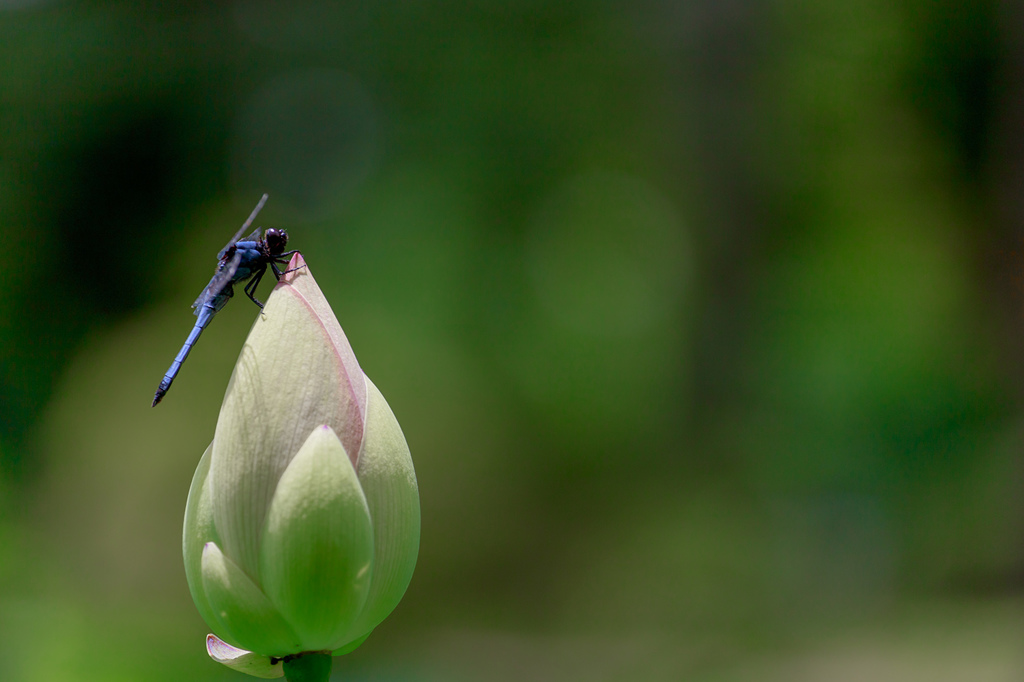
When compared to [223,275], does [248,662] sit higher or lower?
lower

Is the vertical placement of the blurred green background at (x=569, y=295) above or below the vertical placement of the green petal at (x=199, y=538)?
above

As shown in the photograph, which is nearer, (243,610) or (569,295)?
(243,610)

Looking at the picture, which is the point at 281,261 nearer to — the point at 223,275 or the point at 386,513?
the point at 223,275

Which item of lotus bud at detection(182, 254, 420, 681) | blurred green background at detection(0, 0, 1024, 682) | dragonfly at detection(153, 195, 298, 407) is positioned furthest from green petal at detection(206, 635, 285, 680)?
blurred green background at detection(0, 0, 1024, 682)

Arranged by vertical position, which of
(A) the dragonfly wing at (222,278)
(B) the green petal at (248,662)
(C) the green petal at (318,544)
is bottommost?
(B) the green petal at (248,662)

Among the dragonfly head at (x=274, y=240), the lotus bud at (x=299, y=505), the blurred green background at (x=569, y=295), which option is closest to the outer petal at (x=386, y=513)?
the lotus bud at (x=299, y=505)

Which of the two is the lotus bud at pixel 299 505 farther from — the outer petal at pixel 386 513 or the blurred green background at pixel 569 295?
the blurred green background at pixel 569 295

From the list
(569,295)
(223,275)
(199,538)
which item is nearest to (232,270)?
(223,275)
